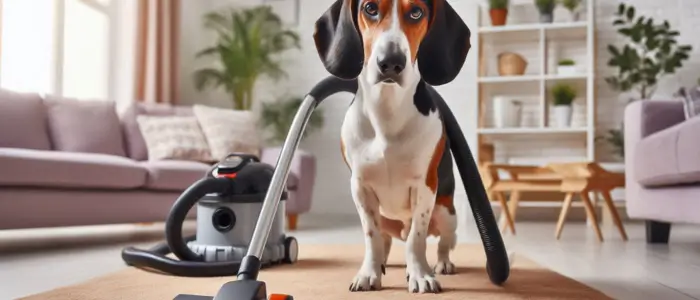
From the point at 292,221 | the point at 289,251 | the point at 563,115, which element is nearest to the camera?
the point at 289,251

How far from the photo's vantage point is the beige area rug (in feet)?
4.81

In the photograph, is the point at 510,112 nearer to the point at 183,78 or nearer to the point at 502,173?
the point at 502,173

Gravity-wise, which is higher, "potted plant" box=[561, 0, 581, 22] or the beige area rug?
"potted plant" box=[561, 0, 581, 22]

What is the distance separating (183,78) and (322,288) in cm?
472

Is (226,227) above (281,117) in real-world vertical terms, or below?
below

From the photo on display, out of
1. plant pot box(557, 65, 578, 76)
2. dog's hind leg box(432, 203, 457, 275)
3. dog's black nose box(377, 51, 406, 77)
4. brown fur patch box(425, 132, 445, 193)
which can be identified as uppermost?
plant pot box(557, 65, 578, 76)

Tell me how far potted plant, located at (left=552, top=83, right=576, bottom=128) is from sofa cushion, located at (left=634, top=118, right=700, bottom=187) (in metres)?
1.95

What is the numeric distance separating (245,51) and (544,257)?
142 inches

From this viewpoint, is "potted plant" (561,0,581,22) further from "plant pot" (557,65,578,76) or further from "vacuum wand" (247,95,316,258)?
"vacuum wand" (247,95,316,258)

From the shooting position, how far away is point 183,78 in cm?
594

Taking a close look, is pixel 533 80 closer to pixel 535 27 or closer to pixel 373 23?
pixel 535 27

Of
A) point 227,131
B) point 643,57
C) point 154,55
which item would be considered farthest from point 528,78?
point 154,55

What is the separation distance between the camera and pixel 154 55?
5090 mm

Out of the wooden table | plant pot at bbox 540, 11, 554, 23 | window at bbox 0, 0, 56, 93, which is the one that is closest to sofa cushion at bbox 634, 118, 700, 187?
the wooden table
